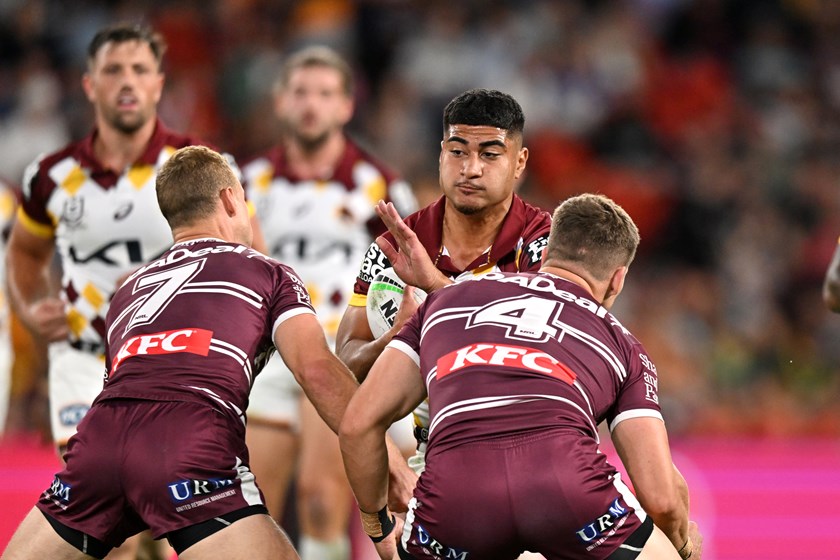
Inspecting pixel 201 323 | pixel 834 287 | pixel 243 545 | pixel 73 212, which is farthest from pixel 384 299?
pixel 73 212

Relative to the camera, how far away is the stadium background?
11547 mm

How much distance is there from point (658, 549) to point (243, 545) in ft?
4.42

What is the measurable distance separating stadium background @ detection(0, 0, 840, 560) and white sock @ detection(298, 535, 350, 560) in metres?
4.47

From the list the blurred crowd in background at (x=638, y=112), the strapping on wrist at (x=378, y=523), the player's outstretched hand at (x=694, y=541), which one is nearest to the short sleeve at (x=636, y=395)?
the player's outstretched hand at (x=694, y=541)

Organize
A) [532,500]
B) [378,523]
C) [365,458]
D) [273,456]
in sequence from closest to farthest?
[532,500] → [365,458] → [378,523] → [273,456]

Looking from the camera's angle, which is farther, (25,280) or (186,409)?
(25,280)

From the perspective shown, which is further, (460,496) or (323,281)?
(323,281)

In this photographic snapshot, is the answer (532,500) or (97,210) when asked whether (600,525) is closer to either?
(532,500)

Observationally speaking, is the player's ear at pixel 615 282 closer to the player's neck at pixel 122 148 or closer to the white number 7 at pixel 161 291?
the white number 7 at pixel 161 291

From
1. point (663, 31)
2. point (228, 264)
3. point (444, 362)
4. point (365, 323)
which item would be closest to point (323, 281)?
point (365, 323)

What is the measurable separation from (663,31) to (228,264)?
957 centimetres

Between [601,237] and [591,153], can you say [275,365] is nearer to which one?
[601,237]

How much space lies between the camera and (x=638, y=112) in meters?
12.9

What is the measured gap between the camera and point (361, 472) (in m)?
4.53
